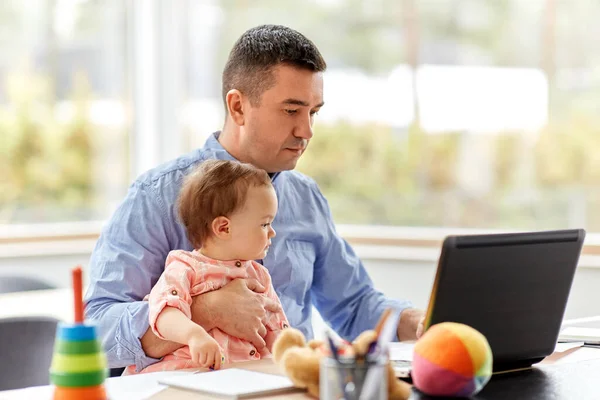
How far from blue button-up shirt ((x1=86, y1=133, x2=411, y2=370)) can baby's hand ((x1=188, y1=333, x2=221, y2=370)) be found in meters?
0.21

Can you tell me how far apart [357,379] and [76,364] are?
0.37 m

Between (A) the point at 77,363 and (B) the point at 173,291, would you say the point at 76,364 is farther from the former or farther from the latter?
(B) the point at 173,291

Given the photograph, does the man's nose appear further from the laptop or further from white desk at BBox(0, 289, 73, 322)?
white desk at BBox(0, 289, 73, 322)

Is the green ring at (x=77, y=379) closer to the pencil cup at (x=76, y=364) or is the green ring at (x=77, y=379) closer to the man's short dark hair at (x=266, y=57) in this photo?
the pencil cup at (x=76, y=364)

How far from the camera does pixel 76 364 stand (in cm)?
116

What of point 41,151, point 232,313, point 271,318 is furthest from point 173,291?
point 41,151

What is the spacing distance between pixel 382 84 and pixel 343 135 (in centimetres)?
32

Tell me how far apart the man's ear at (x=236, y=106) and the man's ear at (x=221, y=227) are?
1.41ft

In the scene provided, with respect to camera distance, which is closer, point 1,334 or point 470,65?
point 1,334

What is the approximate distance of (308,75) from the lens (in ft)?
7.00

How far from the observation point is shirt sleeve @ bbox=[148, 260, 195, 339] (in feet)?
5.67

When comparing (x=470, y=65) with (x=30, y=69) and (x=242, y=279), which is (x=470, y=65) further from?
(x=242, y=279)

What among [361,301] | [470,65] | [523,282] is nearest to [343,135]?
[470,65]

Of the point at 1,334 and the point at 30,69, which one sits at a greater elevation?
the point at 30,69
